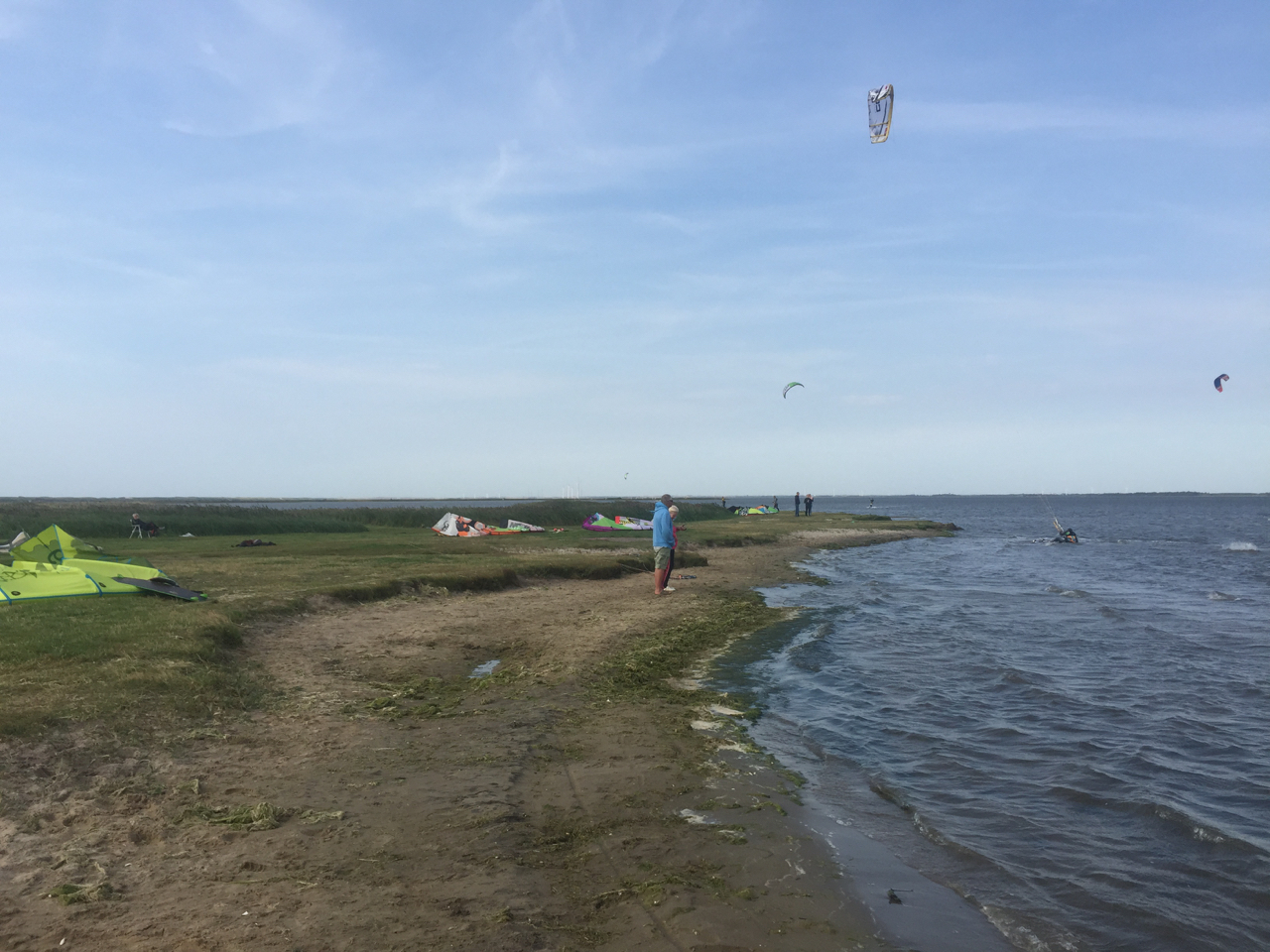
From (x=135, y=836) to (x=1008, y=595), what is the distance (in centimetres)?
2738

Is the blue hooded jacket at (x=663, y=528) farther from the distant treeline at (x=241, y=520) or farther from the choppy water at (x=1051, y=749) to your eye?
the distant treeline at (x=241, y=520)

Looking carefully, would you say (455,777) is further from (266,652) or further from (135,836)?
(266,652)

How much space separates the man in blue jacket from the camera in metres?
21.8

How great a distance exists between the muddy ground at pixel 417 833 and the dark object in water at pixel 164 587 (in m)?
5.55

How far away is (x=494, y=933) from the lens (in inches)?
201

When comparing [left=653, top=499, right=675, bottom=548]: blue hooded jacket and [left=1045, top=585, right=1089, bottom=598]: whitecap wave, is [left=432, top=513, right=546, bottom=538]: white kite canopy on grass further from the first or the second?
[left=1045, top=585, right=1089, bottom=598]: whitecap wave

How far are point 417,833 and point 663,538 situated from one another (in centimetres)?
1551

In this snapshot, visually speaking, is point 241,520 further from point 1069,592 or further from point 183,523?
point 1069,592

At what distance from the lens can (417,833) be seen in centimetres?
673

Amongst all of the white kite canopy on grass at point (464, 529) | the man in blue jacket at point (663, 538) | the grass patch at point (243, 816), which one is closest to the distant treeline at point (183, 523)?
the white kite canopy on grass at point (464, 529)

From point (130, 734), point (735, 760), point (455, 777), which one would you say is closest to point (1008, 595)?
point (735, 760)

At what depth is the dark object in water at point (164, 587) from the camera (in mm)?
15820

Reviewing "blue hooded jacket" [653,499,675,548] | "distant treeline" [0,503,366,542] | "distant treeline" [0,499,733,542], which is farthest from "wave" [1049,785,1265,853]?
"distant treeline" [0,499,733,542]

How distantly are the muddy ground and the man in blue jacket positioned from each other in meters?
10.1
